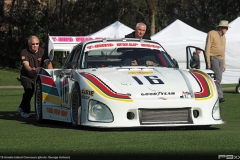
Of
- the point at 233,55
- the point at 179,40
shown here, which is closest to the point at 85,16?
the point at 179,40

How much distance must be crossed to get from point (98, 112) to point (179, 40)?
26558 mm

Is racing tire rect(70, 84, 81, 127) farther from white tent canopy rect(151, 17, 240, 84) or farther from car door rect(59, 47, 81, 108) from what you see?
white tent canopy rect(151, 17, 240, 84)

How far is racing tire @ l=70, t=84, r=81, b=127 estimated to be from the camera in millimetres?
11133

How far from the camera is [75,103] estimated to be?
11.4 meters

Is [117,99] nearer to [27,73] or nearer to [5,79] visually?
[27,73]

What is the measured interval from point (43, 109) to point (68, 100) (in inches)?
58.4

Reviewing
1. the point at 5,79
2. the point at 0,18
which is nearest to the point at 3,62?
the point at 0,18

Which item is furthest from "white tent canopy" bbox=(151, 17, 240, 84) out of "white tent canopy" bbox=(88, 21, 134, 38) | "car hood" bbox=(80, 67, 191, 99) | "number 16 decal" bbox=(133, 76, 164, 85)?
"number 16 decal" bbox=(133, 76, 164, 85)

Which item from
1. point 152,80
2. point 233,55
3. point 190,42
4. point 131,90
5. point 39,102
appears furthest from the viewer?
point 233,55

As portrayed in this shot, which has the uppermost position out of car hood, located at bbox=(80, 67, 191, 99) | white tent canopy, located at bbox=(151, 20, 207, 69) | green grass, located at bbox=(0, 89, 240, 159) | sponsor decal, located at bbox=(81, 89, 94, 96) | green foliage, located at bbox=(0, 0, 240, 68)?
green foliage, located at bbox=(0, 0, 240, 68)

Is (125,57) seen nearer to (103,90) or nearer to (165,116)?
(103,90)

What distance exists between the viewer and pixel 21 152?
8070mm

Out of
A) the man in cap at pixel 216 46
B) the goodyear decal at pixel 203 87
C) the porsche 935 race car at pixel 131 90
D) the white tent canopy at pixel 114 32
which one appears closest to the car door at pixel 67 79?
the porsche 935 race car at pixel 131 90

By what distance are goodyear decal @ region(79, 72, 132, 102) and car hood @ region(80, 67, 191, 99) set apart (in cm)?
4
